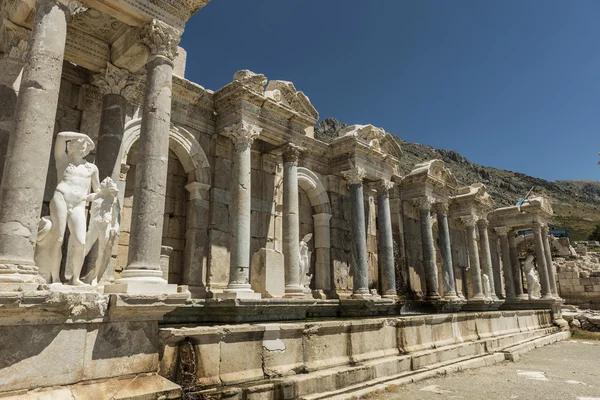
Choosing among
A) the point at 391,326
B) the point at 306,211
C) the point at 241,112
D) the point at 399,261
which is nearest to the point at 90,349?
the point at 391,326

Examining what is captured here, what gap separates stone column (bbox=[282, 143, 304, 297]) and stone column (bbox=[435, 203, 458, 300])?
951cm

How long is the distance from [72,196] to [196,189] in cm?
637

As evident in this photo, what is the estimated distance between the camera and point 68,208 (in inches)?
231

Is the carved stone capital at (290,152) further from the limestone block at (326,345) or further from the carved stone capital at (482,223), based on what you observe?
the carved stone capital at (482,223)

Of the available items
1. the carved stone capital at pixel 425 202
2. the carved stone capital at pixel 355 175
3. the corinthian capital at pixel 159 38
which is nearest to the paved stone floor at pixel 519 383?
the corinthian capital at pixel 159 38

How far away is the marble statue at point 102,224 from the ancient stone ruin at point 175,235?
0.9 inches

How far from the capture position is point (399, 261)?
65.5 feet

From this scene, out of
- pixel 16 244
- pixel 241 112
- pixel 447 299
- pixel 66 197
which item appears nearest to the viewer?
pixel 16 244

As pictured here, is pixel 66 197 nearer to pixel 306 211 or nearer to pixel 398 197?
pixel 306 211

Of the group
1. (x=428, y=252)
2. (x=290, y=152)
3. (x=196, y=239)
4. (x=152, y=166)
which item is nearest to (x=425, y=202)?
(x=428, y=252)

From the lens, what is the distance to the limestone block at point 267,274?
11750 mm

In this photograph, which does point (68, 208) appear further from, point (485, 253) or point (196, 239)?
point (485, 253)

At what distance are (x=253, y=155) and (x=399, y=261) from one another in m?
9.66

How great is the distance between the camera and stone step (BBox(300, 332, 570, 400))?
661 cm
